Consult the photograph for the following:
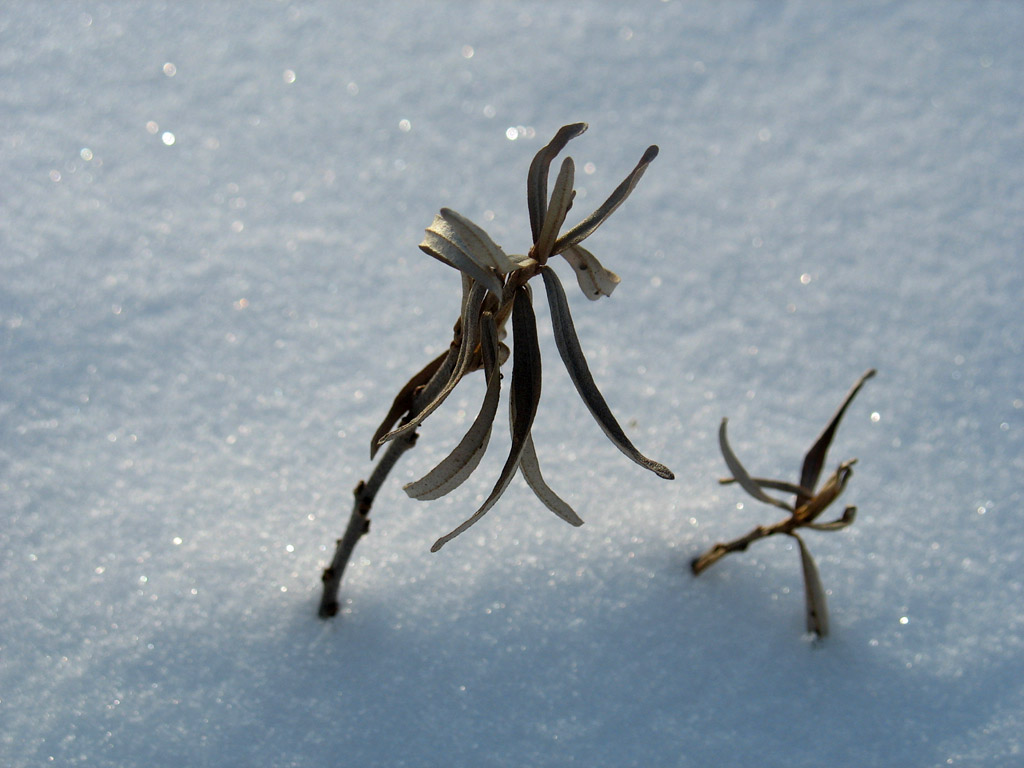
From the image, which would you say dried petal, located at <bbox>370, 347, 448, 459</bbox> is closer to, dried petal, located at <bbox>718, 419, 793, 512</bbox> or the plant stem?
the plant stem

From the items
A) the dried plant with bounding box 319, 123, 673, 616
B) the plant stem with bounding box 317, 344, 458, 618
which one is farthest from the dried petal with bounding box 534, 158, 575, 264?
the plant stem with bounding box 317, 344, 458, 618

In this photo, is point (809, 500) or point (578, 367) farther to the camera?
point (809, 500)

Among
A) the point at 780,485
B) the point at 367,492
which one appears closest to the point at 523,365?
the point at 367,492

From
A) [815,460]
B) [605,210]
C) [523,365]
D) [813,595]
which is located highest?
[605,210]

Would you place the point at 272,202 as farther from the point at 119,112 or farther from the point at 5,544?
the point at 5,544

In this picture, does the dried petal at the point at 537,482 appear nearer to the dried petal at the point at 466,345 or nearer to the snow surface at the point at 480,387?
the dried petal at the point at 466,345

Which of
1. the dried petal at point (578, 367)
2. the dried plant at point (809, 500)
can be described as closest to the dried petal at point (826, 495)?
the dried plant at point (809, 500)

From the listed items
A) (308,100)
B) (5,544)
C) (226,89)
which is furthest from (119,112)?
(5,544)

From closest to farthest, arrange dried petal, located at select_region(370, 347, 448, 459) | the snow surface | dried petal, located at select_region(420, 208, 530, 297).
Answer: dried petal, located at select_region(420, 208, 530, 297), dried petal, located at select_region(370, 347, 448, 459), the snow surface

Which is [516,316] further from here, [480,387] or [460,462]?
[480,387]
